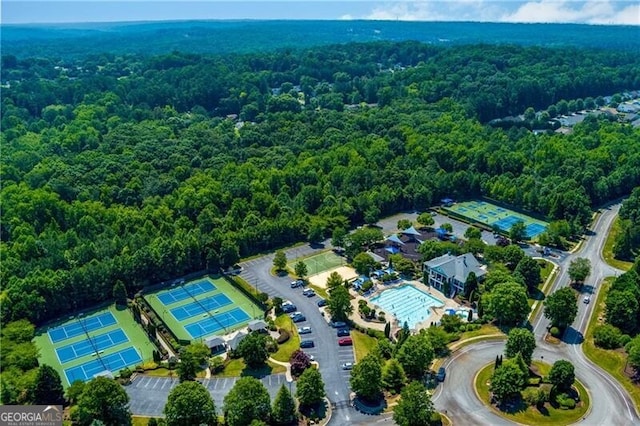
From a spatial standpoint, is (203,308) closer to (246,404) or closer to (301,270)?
(301,270)

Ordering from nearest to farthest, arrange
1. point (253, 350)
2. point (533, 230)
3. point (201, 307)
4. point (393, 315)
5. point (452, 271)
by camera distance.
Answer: point (253, 350), point (393, 315), point (201, 307), point (452, 271), point (533, 230)

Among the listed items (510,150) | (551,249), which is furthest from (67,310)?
(510,150)

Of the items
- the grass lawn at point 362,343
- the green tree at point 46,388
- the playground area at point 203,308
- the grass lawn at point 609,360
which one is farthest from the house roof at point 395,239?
the green tree at point 46,388

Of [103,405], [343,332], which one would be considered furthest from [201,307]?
[103,405]

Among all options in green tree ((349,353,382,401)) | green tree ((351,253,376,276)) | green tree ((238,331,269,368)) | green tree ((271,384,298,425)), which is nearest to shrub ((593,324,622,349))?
green tree ((349,353,382,401))

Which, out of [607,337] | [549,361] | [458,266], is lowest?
[549,361]

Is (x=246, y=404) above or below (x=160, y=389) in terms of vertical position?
above
